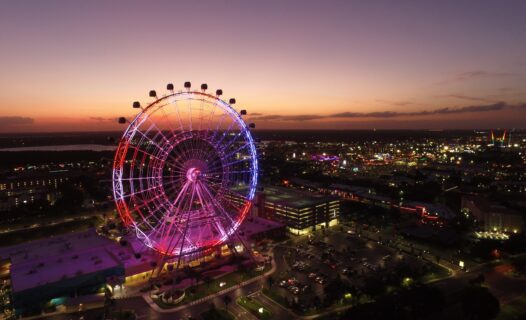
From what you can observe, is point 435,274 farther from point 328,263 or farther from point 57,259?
point 57,259

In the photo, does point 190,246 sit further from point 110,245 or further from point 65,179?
point 65,179

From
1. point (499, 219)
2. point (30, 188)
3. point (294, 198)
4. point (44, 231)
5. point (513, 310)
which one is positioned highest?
point (294, 198)

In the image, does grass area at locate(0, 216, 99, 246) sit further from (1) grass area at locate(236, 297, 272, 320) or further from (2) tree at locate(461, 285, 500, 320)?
(2) tree at locate(461, 285, 500, 320)

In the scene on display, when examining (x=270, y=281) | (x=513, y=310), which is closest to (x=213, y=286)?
(x=270, y=281)

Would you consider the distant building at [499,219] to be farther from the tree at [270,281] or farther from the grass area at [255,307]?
the grass area at [255,307]

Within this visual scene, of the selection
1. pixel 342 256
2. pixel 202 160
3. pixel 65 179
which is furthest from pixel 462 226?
pixel 65 179
